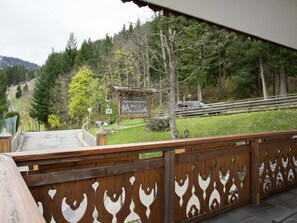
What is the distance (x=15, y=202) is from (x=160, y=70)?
10.2m

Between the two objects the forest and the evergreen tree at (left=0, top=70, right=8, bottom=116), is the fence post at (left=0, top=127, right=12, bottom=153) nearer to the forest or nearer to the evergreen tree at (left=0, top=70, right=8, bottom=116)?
the forest

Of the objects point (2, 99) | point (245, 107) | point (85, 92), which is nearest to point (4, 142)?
point (245, 107)

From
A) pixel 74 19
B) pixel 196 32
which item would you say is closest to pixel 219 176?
pixel 196 32

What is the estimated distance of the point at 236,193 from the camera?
9.25 ft

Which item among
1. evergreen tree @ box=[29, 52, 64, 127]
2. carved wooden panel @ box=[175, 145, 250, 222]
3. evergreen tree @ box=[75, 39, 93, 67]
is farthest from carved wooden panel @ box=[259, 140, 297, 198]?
evergreen tree @ box=[29, 52, 64, 127]

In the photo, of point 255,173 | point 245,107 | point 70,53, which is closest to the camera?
point 255,173

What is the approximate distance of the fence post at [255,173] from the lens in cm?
288

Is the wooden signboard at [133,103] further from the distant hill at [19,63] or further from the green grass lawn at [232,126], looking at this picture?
the distant hill at [19,63]

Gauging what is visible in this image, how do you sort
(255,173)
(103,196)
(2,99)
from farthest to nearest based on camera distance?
(2,99)
(255,173)
(103,196)

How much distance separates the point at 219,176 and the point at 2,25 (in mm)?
69076

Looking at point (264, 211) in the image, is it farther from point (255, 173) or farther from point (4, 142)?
point (4, 142)

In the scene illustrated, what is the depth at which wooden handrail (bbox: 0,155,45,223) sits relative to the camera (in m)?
0.64

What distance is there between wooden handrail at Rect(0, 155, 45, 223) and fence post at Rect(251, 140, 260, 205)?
98.2 inches

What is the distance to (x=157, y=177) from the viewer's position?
7.00 feet
